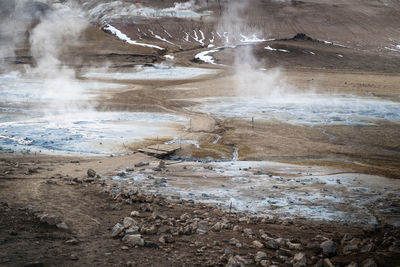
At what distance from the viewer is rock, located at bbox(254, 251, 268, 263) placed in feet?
32.0

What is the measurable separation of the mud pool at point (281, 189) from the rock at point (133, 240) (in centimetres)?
535

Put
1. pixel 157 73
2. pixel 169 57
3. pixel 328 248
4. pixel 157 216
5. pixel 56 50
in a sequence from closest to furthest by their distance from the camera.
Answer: pixel 328 248 → pixel 157 216 → pixel 157 73 → pixel 56 50 → pixel 169 57

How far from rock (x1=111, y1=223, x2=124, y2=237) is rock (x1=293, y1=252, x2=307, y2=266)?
4231 mm

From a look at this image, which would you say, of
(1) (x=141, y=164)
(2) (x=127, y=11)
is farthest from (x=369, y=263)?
(2) (x=127, y=11)

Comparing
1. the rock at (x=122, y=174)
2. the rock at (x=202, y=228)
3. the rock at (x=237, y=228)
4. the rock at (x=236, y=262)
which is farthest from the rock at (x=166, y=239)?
the rock at (x=122, y=174)

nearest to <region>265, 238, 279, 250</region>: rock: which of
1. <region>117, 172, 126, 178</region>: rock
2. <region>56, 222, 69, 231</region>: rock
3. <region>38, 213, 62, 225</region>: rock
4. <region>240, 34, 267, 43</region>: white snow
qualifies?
<region>56, 222, 69, 231</region>: rock

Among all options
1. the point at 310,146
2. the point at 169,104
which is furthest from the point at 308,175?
the point at 169,104

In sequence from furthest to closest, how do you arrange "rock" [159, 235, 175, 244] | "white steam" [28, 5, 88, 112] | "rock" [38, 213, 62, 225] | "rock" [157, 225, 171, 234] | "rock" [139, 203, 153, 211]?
"white steam" [28, 5, 88, 112], "rock" [139, 203, 153, 211], "rock" [157, 225, 171, 234], "rock" [38, 213, 62, 225], "rock" [159, 235, 175, 244]

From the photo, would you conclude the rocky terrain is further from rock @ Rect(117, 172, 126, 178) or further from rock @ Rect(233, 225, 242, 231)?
rock @ Rect(117, 172, 126, 178)

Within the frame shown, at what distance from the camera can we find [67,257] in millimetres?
9219

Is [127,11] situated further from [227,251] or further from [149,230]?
[227,251]

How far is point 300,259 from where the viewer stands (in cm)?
959

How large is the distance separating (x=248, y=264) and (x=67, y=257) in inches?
154

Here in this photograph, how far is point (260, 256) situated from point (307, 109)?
116 ft
